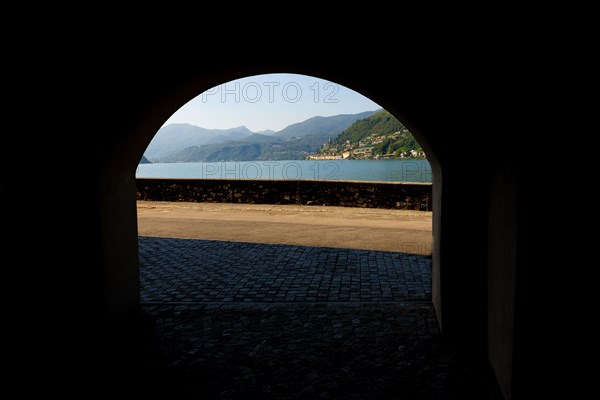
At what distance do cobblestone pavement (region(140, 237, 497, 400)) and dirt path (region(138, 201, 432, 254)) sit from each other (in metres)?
1.72

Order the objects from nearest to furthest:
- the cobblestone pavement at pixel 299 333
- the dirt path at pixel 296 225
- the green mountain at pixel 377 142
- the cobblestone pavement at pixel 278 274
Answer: the cobblestone pavement at pixel 299 333
the cobblestone pavement at pixel 278 274
the dirt path at pixel 296 225
the green mountain at pixel 377 142

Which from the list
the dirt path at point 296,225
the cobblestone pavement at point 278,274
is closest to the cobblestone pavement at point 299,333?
the cobblestone pavement at point 278,274

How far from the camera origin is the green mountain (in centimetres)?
13375

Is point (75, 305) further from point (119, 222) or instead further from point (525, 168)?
point (525, 168)

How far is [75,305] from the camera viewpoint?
12.6 feet

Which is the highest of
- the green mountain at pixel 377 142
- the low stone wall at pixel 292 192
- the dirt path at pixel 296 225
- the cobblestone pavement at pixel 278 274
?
the green mountain at pixel 377 142

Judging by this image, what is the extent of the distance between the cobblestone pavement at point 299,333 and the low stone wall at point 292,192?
6.25 metres

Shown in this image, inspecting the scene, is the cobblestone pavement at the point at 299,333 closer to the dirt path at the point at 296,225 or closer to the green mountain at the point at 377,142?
the dirt path at the point at 296,225

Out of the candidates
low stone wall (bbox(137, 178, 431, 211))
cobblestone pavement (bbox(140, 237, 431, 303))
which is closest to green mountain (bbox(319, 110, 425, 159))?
low stone wall (bbox(137, 178, 431, 211))

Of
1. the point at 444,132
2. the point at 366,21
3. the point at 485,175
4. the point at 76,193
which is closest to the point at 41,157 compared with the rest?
the point at 76,193

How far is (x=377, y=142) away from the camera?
157875mm

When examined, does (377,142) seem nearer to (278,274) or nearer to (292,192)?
(292,192)

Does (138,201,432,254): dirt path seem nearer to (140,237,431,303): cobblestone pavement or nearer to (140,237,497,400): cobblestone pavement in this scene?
(140,237,431,303): cobblestone pavement

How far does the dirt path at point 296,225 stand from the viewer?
893cm
